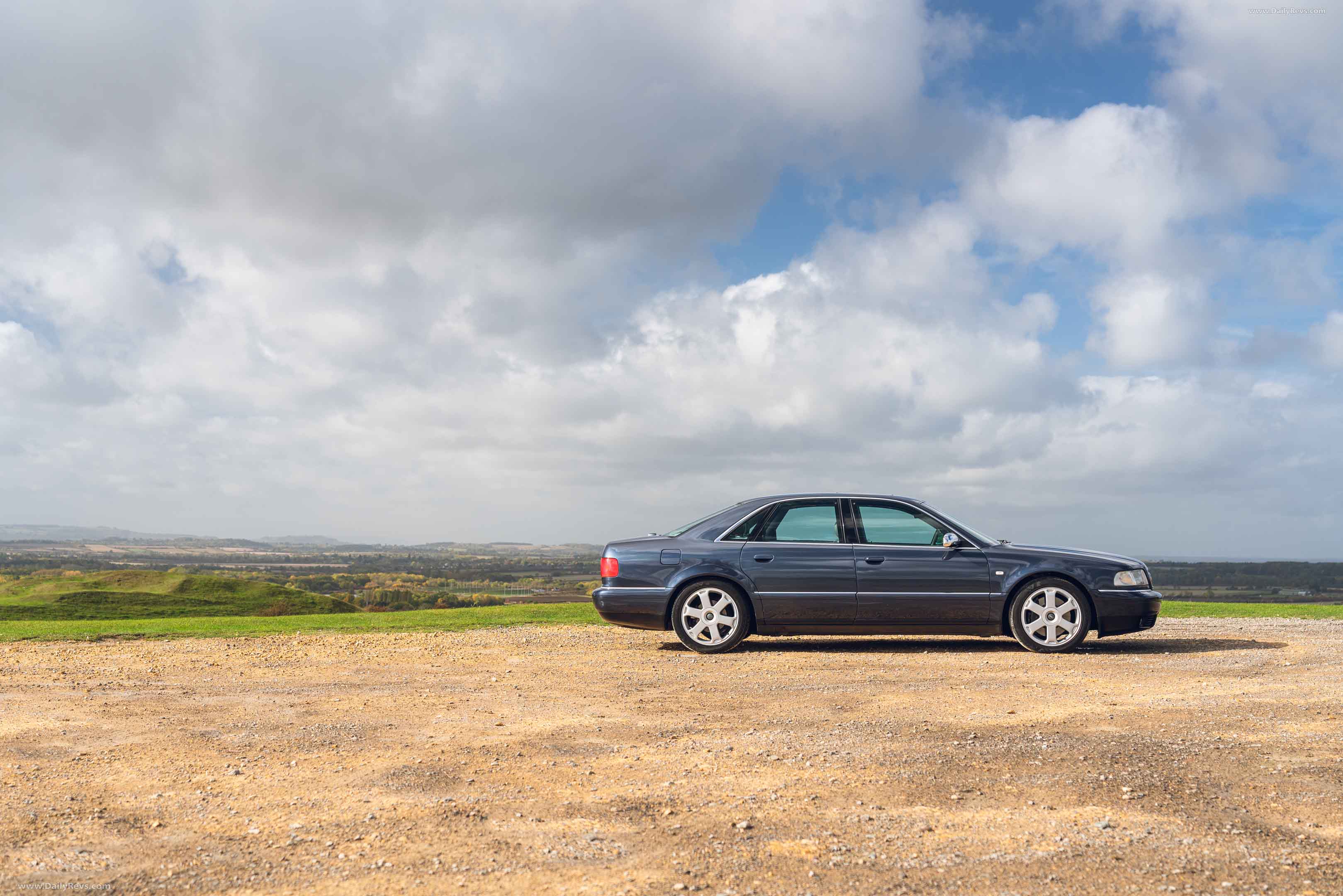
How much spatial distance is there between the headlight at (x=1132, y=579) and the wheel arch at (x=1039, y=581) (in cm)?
34

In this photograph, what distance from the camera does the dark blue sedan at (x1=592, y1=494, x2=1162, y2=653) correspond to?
32.6ft

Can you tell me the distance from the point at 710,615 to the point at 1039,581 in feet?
11.1

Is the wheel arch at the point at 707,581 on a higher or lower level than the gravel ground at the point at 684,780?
higher

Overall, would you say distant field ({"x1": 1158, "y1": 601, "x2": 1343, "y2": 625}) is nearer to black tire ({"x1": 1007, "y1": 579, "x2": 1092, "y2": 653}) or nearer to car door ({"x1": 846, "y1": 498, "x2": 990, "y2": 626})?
black tire ({"x1": 1007, "y1": 579, "x2": 1092, "y2": 653})

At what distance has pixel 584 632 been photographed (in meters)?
12.8

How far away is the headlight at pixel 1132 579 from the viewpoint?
32.7ft

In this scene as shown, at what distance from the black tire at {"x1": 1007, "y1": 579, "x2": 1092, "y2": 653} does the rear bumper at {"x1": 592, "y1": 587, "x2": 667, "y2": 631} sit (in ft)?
11.8

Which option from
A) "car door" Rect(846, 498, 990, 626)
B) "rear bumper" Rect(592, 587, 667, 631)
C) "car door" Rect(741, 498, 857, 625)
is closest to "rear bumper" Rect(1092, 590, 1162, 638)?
"car door" Rect(846, 498, 990, 626)

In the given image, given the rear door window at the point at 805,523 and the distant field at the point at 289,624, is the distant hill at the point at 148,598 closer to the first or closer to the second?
the distant field at the point at 289,624

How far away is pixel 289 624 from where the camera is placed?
48.7ft

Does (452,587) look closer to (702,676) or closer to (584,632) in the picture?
(584,632)

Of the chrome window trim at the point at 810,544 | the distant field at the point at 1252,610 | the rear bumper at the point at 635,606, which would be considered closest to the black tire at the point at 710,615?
the rear bumper at the point at 635,606

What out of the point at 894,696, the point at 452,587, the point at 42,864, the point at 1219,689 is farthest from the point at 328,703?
the point at 452,587

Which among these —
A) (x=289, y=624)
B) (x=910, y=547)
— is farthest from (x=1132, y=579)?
(x=289, y=624)
